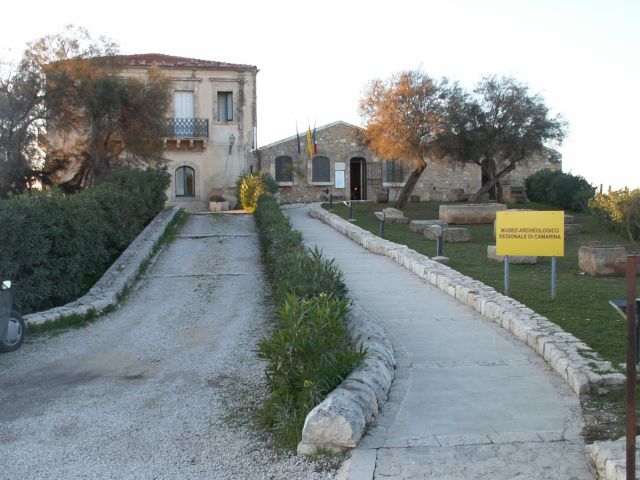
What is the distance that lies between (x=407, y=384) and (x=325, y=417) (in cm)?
141

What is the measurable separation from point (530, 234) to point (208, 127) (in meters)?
25.0

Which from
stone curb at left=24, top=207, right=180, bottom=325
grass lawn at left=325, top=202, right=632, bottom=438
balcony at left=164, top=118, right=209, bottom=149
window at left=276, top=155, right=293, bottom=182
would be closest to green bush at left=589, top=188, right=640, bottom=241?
grass lawn at left=325, top=202, right=632, bottom=438

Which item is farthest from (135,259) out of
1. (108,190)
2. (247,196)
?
(247,196)

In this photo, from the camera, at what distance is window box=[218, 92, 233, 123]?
32.8 meters

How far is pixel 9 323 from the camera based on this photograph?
25.4ft

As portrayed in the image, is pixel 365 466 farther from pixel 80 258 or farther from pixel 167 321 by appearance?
pixel 80 258

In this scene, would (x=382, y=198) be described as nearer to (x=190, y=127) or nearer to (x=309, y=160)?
(x=309, y=160)

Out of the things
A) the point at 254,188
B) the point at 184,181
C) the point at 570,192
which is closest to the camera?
the point at 254,188

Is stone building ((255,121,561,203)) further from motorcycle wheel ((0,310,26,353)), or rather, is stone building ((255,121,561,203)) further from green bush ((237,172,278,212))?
motorcycle wheel ((0,310,26,353))

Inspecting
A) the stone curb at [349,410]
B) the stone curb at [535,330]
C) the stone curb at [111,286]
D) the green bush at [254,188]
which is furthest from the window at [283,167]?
the stone curb at [349,410]

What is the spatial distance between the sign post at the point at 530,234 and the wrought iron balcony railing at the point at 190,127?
24780 millimetres

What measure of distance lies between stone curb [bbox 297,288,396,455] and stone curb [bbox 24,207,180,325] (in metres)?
5.10

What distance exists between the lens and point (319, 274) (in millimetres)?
7582

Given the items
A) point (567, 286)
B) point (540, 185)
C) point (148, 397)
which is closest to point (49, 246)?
point (148, 397)
